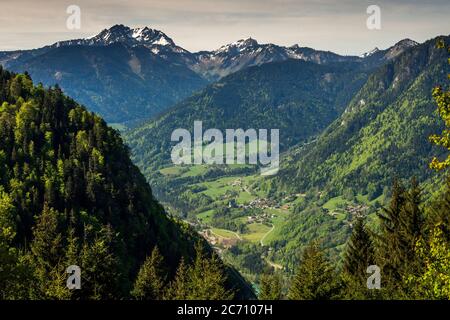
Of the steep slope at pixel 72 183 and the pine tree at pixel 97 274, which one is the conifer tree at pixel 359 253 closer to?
the pine tree at pixel 97 274

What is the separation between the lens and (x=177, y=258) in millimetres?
128750

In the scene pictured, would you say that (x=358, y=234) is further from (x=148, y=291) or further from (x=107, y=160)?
(x=107, y=160)

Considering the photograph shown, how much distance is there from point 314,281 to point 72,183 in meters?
91.5

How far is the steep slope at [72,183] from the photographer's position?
11400 cm

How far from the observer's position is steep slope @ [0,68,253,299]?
114000 millimetres

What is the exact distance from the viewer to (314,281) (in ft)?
164

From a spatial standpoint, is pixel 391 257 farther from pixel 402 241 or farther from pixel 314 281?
pixel 314 281

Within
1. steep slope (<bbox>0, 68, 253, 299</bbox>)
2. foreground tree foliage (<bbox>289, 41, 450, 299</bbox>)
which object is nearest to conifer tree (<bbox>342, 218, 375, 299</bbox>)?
foreground tree foliage (<bbox>289, 41, 450, 299</bbox>)

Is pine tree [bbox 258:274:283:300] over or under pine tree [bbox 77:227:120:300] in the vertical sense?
under

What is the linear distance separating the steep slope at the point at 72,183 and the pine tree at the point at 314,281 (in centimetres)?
5775

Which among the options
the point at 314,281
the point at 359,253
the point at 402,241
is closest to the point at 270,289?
the point at 314,281

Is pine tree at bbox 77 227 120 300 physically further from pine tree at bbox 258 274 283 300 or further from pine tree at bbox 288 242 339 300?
pine tree at bbox 288 242 339 300

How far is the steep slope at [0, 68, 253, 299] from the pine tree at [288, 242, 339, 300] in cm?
5775
